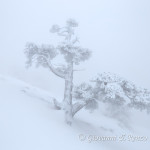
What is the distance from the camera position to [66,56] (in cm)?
1684

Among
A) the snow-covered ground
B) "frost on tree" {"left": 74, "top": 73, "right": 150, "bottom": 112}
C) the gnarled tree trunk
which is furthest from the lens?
the gnarled tree trunk

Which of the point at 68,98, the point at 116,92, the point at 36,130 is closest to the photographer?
the point at 36,130

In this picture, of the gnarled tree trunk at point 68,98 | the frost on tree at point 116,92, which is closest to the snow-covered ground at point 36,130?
the gnarled tree trunk at point 68,98

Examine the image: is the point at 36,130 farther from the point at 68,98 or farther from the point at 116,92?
the point at 116,92

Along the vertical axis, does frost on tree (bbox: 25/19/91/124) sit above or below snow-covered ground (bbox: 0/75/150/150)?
above

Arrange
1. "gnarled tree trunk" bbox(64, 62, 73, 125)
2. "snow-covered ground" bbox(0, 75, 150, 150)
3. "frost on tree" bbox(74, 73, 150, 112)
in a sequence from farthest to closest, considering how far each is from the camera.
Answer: "gnarled tree trunk" bbox(64, 62, 73, 125) < "frost on tree" bbox(74, 73, 150, 112) < "snow-covered ground" bbox(0, 75, 150, 150)

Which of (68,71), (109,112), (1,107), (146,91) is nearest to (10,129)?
(1,107)

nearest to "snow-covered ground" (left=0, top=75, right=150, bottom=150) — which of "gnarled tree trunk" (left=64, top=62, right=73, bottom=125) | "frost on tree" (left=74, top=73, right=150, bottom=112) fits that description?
"gnarled tree trunk" (left=64, top=62, right=73, bottom=125)

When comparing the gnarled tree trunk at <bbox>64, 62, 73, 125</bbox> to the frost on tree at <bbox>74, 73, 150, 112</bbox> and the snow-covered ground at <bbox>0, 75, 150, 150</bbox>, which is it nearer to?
the snow-covered ground at <bbox>0, 75, 150, 150</bbox>

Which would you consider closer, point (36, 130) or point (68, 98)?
point (36, 130)

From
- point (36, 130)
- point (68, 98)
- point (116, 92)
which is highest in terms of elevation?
point (116, 92)

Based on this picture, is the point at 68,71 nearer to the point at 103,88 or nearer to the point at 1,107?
the point at 103,88

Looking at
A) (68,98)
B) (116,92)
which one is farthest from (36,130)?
(116,92)

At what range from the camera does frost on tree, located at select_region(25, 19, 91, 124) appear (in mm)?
16237
